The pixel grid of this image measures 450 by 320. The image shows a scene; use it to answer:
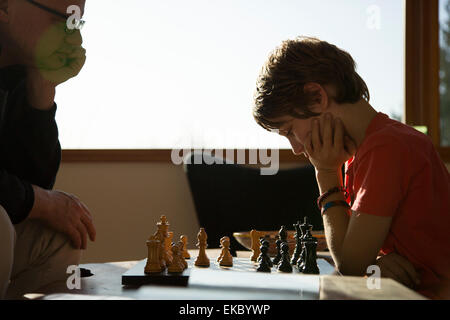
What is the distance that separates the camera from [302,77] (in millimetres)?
1231

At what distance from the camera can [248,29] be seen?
2.59m

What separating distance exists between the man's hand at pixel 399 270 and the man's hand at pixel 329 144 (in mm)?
307

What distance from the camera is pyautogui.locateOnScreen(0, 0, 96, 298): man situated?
0.99 meters

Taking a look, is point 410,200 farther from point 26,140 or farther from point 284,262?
point 26,140

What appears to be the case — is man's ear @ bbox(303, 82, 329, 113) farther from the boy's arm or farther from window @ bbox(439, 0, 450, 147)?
window @ bbox(439, 0, 450, 147)

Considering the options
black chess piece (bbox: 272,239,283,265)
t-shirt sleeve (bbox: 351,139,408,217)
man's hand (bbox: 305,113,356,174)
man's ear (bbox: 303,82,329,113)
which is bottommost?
black chess piece (bbox: 272,239,283,265)

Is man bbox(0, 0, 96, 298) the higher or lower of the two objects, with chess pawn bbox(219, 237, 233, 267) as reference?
higher

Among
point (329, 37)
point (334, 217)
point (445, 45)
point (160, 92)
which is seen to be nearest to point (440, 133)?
point (445, 45)

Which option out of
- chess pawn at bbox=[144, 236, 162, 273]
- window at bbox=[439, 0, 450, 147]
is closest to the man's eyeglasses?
chess pawn at bbox=[144, 236, 162, 273]

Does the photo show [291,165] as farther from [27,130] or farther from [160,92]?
[27,130]

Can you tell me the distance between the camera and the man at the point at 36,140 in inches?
39.1

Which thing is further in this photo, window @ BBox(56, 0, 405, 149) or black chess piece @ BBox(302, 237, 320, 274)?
window @ BBox(56, 0, 405, 149)

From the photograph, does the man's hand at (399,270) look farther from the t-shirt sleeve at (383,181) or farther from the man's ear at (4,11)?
the man's ear at (4,11)
